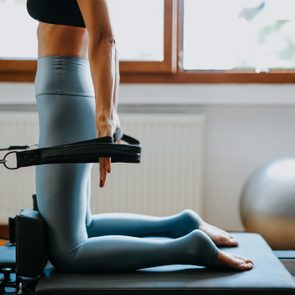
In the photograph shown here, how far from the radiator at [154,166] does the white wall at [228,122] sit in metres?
0.11

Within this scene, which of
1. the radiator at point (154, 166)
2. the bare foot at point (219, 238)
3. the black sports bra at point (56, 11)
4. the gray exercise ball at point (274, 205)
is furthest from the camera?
the radiator at point (154, 166)

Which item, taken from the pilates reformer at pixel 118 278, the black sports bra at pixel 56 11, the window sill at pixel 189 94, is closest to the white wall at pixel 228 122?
the window sill at pixel 189 94

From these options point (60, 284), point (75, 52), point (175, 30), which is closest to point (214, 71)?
point (175, 30)

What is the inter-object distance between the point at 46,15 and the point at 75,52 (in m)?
0.15

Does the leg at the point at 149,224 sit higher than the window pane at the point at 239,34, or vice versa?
the window pane at the point at 239,34

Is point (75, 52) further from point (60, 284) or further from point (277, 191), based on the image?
point (277, 191)

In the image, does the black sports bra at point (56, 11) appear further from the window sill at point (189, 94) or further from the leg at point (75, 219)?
the window sill at point (189, 94)

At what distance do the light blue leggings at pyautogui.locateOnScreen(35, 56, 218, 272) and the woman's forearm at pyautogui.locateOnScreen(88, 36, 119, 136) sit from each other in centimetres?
16

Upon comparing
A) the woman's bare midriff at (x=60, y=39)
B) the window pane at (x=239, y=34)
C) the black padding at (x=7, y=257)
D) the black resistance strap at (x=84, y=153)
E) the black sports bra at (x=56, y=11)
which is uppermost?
the window pane at (x=239, y=34)

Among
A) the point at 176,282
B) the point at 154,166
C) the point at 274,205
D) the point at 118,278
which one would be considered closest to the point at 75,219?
the point at 118,278

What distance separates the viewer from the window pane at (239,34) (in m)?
2.97

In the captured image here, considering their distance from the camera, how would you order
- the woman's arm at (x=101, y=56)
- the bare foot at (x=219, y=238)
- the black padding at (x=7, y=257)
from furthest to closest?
the bare foot at (x=219, y=238)
the black padding at (x=7, y=257)
the woman's arm at (x=101, y=56)

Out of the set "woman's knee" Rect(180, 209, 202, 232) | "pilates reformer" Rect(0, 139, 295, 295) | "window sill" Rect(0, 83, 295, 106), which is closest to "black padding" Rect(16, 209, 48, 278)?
"pilates reformer" Rect(0, 139, 295, 295)

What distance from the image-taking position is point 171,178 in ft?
9.35
